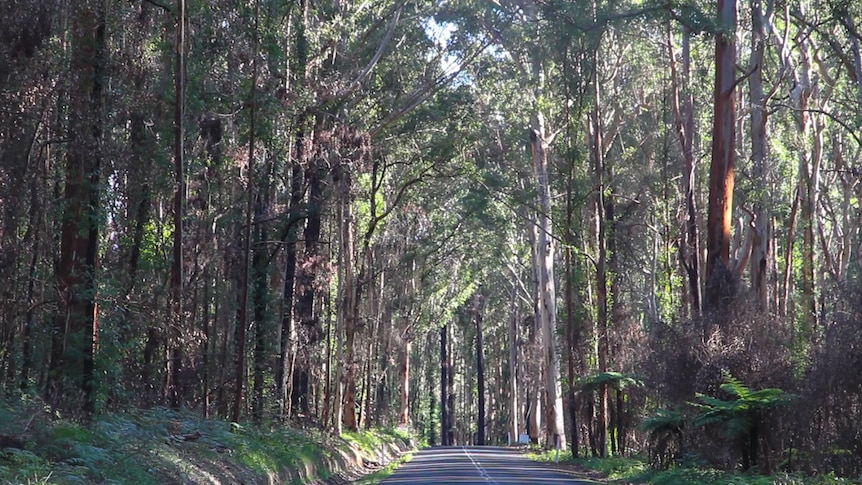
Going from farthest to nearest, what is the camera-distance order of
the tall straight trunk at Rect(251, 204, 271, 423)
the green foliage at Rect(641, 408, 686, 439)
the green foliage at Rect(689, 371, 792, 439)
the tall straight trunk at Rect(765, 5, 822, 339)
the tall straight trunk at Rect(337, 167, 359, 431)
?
the tall straight trunk at Rect(765, 5, 822, 339) < the tall straight trunk at Rect(337, 167, 359, 431) < the tall straight trunk at Rect(251, 204, 271, 423) < the green foliage at Rect(641, 408, 686, 439) < the green foliage at Rect(689, 371, 792, 439)

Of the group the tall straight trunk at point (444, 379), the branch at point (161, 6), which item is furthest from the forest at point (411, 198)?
the tall straight trunk at point (444, 379)

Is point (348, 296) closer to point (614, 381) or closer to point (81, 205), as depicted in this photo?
point (614, 381)

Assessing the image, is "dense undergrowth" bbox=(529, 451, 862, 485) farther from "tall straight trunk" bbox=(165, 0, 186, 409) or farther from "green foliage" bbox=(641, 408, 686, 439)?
"tall straight trunk" bbox=(165, 0, 186, 409)

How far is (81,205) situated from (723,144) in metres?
13.5

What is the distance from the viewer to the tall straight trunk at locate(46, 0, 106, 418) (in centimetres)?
1709

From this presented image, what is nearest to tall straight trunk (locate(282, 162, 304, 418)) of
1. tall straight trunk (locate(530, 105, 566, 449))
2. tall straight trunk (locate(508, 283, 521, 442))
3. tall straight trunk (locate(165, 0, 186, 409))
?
tall straight trunk (locate(165, 0, 186, 409))

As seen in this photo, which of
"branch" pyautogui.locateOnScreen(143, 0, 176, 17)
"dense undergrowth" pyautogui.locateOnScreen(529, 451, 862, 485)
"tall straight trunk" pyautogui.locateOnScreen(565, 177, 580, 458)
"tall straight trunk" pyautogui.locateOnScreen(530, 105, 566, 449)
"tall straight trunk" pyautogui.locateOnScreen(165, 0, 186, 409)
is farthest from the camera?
"tall straight trunk" pyautogui.locateOnScreen(530, 105, 566, 449)

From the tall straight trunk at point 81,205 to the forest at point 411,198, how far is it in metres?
0.05

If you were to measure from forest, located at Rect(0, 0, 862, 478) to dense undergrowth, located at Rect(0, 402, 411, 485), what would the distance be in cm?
64

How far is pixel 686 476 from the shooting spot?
19.1m

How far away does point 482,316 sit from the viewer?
255 ft

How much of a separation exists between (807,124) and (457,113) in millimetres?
12687

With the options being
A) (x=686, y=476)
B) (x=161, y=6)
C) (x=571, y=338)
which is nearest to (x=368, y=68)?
(x=571, y=338)

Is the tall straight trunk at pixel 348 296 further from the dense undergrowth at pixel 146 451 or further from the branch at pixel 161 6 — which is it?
the branch at pixel 161 6
